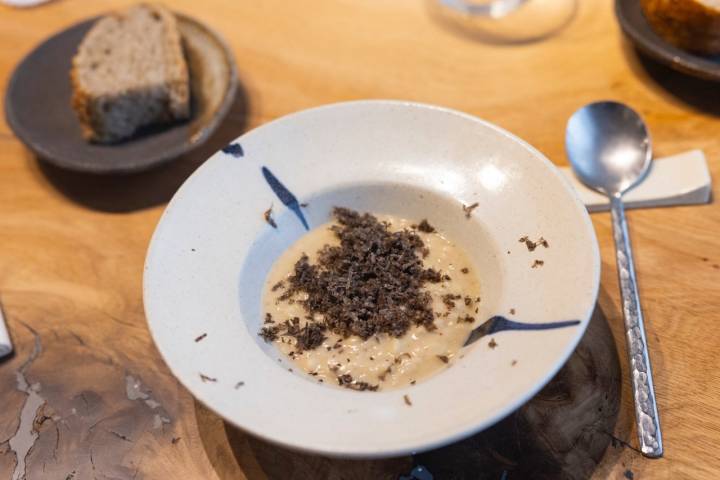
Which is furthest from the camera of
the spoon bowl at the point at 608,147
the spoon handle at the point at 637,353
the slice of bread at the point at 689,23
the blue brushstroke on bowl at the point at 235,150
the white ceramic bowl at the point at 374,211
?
the slice of bread at the point at 689,23

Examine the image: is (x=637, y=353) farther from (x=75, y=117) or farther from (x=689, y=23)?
(x=75, y=117)

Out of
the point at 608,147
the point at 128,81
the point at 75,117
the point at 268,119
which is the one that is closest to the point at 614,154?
the point at 608,147

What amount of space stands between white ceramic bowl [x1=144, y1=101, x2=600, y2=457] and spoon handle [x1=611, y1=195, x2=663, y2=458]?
273mm

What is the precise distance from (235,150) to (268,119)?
57cm

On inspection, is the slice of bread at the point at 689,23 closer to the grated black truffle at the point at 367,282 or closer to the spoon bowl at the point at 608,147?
the spoon bowl at the point at 608,147

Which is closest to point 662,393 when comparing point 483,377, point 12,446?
point 483,377

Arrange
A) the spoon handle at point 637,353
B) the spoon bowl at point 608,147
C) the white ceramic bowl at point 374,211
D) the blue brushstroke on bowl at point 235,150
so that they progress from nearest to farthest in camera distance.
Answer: the white ceramic bowl at point 374,211 → the spoon handle at point 637,353 → the blue brushstroke on bowl at point 235,150 → the spoon bowl at point 608,147

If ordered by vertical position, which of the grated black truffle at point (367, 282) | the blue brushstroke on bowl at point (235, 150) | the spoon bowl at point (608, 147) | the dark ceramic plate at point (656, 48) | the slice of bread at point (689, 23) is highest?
the slice of bread at point (689, 23)

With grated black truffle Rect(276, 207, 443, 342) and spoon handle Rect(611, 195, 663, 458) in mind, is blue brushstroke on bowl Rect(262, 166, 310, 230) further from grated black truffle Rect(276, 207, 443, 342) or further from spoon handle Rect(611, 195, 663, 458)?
spoon handle Rect(611, 195, 663, 458)

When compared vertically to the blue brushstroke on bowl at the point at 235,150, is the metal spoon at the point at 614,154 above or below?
below

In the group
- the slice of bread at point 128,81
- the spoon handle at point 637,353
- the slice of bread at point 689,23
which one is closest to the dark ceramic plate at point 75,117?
the slice of bread at point 128,81

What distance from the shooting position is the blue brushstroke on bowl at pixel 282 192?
58.7 inches

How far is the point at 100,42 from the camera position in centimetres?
206

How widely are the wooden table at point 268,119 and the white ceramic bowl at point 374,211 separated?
0.23 meters
